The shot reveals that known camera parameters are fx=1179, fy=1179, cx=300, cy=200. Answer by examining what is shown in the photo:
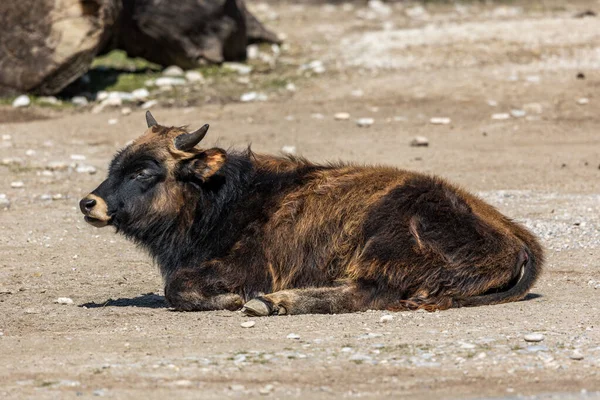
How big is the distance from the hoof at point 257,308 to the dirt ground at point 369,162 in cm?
11

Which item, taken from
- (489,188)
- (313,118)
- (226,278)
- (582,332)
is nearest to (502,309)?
(582,332)

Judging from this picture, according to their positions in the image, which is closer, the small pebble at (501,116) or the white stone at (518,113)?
the small pebble at (501,116)

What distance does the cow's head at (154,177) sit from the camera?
8.06m

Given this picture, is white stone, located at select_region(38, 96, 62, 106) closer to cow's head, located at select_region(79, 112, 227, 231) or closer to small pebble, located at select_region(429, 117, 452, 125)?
small pebble, located at select_region(429, 117, 452, 125)

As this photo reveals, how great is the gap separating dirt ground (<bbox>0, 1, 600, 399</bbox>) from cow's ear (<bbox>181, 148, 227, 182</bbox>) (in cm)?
97

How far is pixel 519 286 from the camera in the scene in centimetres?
783

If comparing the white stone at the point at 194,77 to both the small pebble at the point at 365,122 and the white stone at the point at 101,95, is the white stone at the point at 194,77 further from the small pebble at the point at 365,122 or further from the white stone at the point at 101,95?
the small pebble at the point at 365,122

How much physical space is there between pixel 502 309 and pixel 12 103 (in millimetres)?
10217

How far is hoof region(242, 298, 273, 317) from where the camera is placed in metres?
7.61

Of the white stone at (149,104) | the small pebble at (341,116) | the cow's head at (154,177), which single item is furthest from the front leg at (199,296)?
the white stone at (149,104)

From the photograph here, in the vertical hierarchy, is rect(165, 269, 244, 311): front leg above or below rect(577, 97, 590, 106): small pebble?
above

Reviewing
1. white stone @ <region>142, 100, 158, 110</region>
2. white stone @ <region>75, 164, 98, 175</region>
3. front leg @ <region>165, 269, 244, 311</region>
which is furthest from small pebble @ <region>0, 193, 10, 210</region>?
white stone @ <region>142, 100, 158, 110</region>

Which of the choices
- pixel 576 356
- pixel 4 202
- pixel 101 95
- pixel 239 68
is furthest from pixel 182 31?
pixel 576 356

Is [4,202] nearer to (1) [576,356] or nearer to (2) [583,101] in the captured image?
(1) [576,356]
